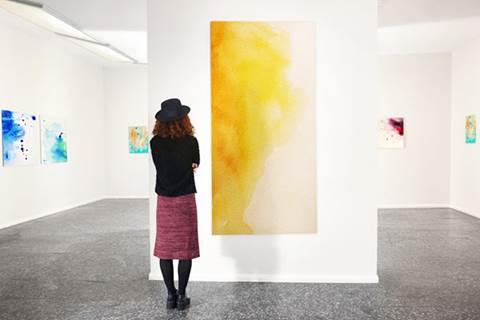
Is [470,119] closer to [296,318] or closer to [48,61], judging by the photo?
[296,318]

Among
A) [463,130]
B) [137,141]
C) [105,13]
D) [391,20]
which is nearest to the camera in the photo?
[105,13]

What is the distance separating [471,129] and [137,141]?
8.96 m

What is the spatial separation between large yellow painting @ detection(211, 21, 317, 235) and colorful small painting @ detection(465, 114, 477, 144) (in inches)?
248

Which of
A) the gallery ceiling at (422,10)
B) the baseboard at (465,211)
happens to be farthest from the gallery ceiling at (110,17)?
the baseboard at (465,211)

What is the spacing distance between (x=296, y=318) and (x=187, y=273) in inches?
41.7

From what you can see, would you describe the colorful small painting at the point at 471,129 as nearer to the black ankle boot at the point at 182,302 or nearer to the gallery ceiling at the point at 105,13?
the gallery ceiling at the point at 105,13

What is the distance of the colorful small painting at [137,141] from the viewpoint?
1259cm

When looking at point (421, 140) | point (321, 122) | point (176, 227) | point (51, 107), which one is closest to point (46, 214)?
point (51, 107)

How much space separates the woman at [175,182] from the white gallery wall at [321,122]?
2.81ft

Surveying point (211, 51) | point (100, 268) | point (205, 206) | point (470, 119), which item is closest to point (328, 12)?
point (211, 51)

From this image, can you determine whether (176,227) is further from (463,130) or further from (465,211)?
(463,130)

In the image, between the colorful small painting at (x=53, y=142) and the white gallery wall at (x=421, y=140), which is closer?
the colorful small painting at (x=53, y=142)

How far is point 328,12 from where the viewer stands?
4.55 metres

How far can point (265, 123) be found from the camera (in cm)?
459
